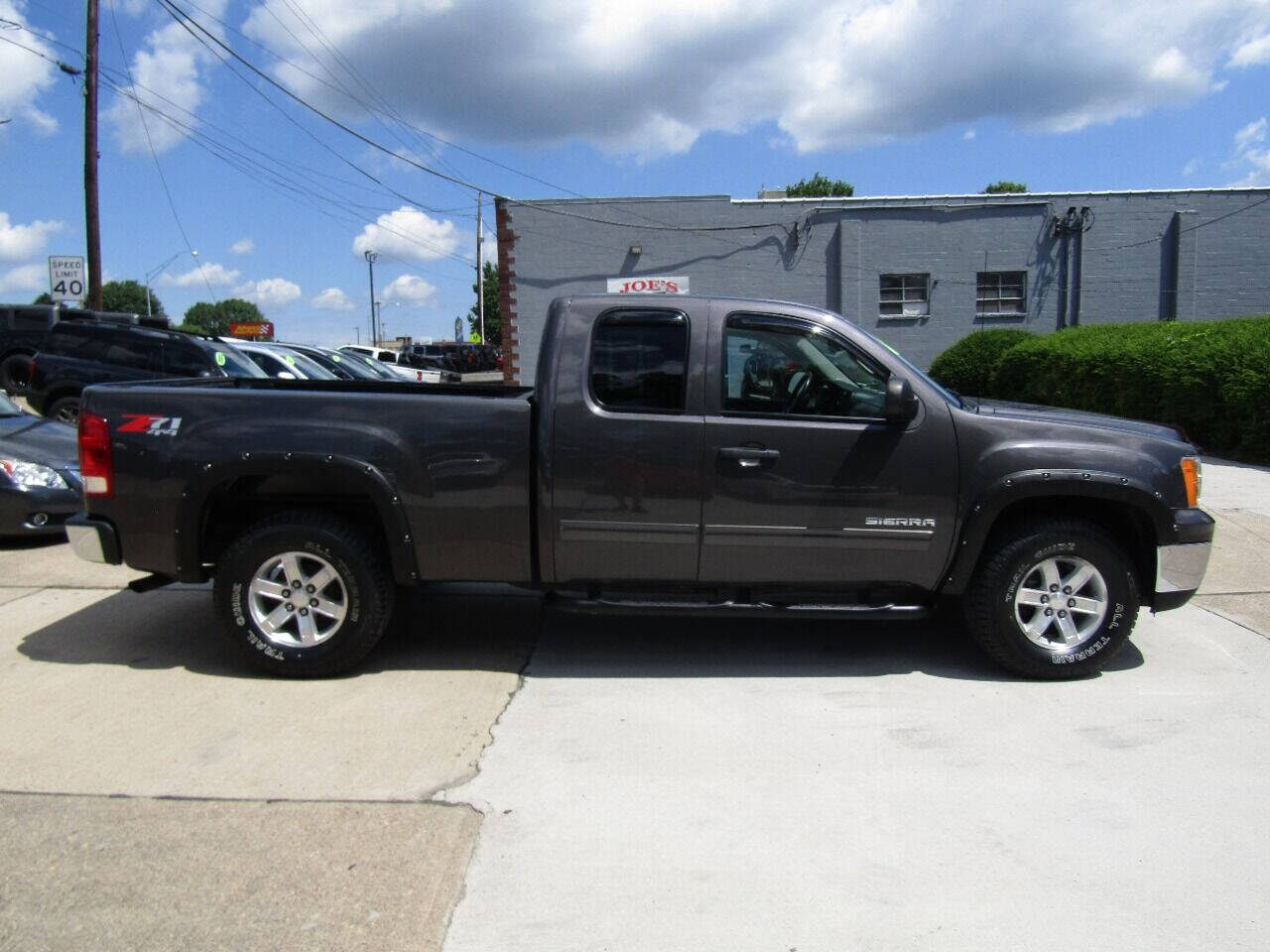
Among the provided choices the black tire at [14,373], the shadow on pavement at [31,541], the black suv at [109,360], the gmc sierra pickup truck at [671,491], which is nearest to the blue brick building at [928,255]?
the black tire at [14,373]

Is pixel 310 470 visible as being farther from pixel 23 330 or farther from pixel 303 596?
pixel 23 330

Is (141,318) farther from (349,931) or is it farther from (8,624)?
(349,931)

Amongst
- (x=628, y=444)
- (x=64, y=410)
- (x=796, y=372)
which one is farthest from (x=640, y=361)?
(x=64, y=410)

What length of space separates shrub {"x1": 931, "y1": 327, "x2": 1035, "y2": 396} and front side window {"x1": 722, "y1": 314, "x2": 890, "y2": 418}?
1536 centimetres

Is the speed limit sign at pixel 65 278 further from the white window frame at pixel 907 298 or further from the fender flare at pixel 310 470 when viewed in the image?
the white window frame at pixel 907 298

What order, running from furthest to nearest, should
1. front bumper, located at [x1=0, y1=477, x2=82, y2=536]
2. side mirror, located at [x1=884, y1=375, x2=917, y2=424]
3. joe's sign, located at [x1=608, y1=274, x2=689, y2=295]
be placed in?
joe's sign, located at [x1=608, y1=274, x2=689, y2=295] < front bumper, located at [x1=0, y1=477, x2=82, y2=536] < side mirror, located at [x1=884, y1=375, x2=917, y2=424]

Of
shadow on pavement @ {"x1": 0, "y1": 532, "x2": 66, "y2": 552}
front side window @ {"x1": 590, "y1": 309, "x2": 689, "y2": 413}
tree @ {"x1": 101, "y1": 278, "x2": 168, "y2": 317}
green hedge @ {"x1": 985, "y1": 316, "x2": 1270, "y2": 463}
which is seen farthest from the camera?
tree @ {"x1": 101, "y1": 278, "x2": 168, "y2": 317}

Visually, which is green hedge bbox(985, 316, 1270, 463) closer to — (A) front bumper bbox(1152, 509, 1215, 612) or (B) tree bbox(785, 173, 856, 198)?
(A) front bumper bbox(1152, 509, 1215, 612)

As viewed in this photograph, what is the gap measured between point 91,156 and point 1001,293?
67.9 feet

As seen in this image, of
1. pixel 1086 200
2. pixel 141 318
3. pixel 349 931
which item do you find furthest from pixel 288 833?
pixel 1086 200

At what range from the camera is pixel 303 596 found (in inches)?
193

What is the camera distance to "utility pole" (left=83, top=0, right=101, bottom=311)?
66.2 feet

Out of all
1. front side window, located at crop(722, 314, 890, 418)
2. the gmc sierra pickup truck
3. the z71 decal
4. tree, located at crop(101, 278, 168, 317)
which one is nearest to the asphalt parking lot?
the gmc sierra pickup truck

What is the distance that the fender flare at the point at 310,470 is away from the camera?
4.71 meters
